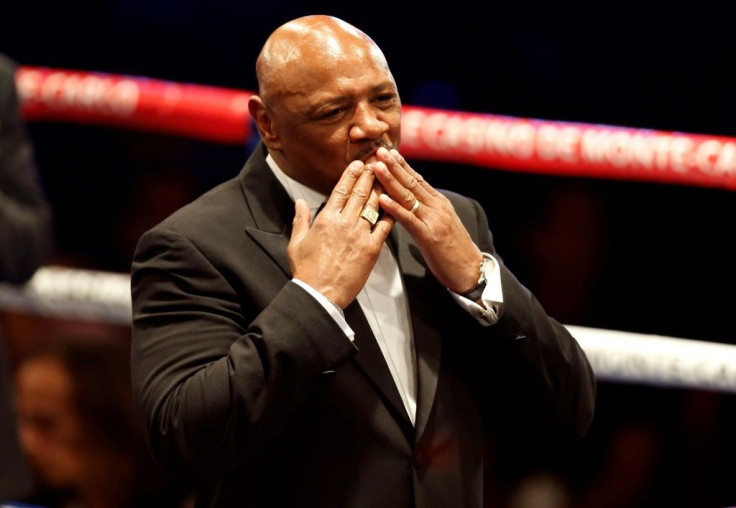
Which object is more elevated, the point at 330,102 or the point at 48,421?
the point at 330,102

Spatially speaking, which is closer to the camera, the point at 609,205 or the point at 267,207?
the point at 267,207

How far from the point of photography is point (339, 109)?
156cm

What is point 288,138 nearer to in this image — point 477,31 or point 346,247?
point 346,247

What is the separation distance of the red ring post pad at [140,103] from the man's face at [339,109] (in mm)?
1216

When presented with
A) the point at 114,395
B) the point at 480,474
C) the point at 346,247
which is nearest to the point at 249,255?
the point at 346,247

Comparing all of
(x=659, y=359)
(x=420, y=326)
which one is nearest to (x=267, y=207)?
(x=420, y=326)

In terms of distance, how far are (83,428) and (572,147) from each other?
1.40 m

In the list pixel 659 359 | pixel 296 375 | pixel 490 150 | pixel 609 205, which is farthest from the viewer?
pixel 609 205

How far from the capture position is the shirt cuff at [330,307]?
57.0 inches

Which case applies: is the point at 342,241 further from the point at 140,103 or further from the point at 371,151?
the point at 140,103

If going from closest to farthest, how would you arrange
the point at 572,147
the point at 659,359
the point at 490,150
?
the point at 659,359 → the point at 572,147 → the point at 490,150

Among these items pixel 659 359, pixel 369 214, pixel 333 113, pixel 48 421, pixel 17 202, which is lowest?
pixel 48 421

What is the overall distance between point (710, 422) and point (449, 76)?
1.11 m

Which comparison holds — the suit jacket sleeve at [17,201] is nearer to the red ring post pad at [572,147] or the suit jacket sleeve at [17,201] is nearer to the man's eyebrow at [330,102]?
the red ring post pad at [572,147]
